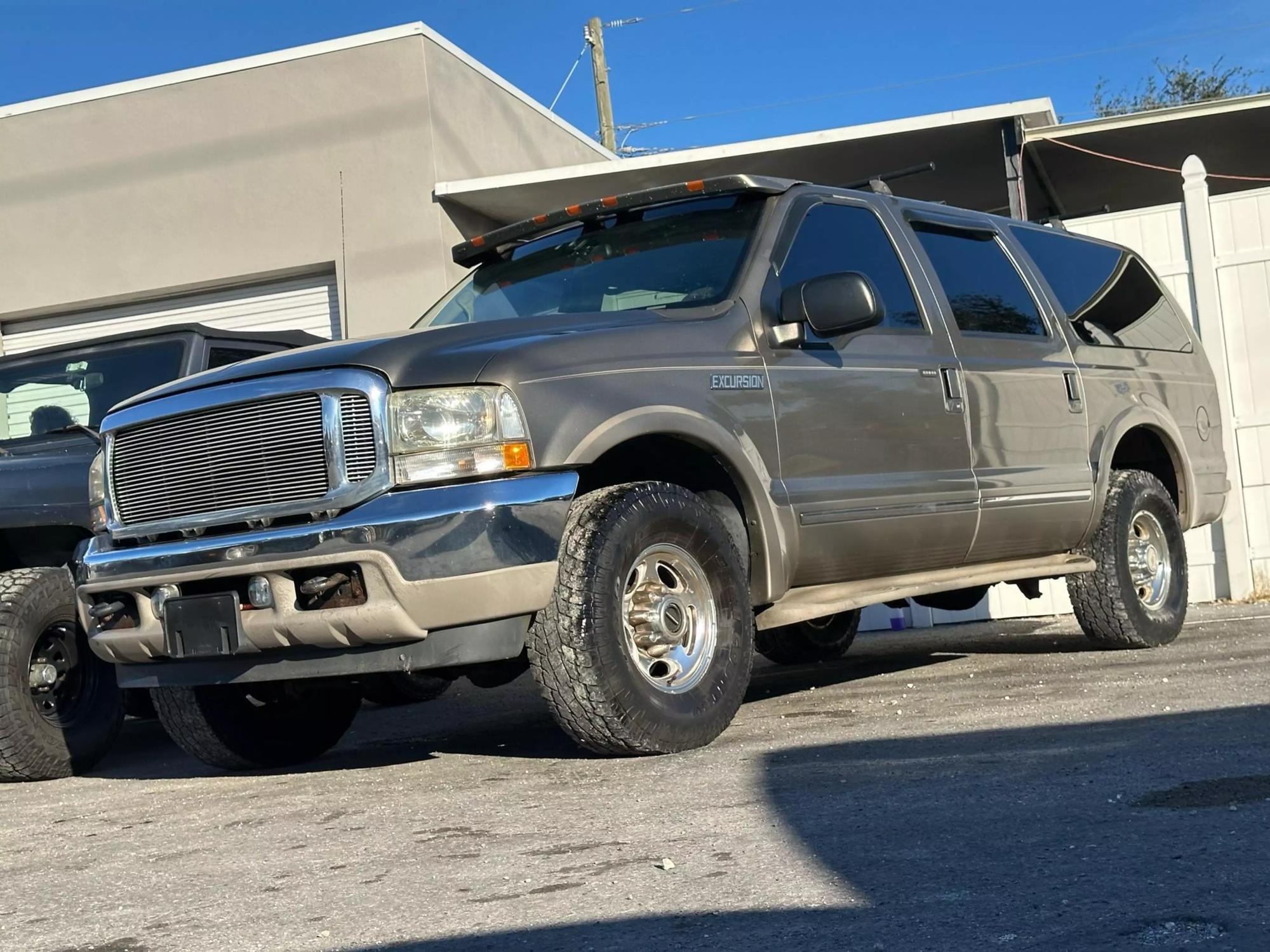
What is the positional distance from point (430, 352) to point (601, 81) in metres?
27.0

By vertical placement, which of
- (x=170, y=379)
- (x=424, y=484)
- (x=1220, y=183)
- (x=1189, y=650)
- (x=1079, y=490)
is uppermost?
(x=1220, y=183)

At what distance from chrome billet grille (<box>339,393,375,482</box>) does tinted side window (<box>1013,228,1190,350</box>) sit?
4038mm

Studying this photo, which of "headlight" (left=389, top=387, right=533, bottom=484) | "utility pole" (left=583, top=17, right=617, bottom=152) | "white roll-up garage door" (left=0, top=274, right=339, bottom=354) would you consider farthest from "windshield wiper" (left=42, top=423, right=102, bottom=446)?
"utility pole" (left=583, top=17, right=617, bottom=152)

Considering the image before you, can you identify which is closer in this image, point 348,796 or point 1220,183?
point 348,796

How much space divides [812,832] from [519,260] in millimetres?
3462

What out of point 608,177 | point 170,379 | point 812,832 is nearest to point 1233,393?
point 608,177

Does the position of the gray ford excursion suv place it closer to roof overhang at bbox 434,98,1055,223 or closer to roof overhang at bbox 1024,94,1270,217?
roof overhang at bbox 434,98,1055,223

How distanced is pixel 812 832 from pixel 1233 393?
24.3 ft

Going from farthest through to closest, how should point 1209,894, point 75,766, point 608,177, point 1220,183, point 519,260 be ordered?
point 1220,183 < point 608,177 < point 519,260 < point 75,766 < point 1209,894

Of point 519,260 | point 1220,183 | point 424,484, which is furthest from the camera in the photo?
point 1220,183

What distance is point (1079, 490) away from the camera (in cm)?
696

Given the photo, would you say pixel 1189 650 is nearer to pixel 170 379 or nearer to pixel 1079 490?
pixel 1079 490

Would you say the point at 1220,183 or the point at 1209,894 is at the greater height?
the point at 1220,183

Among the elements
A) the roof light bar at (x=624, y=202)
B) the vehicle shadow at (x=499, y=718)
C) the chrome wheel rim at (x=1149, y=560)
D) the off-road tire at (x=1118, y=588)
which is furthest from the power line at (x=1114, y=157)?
the roof light bar at (x=624, y=202)
